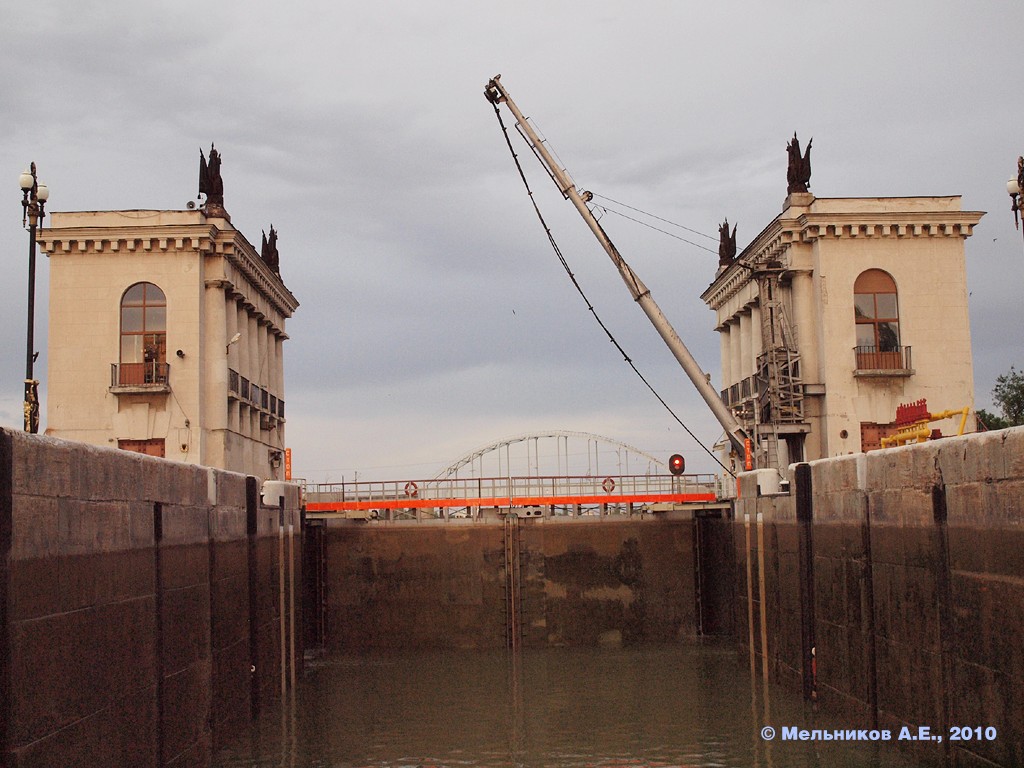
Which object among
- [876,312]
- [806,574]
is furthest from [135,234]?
[806,574]

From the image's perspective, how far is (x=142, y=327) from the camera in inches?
1790

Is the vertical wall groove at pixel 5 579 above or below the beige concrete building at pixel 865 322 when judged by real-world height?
below

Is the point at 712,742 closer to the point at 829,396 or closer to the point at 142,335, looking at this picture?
the point at 829,396

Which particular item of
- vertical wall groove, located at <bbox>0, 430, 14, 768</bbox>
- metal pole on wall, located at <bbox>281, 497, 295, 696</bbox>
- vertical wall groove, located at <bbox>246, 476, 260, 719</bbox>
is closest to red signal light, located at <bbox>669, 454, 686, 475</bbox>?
metal pole on wall, located at <bbox>281, 497, 295, 696</bbox>

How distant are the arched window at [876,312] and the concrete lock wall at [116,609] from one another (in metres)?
25.4

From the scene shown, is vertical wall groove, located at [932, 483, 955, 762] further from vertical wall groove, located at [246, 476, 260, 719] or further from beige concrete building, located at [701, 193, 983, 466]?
beige concrete building, located at [701, 193, 983, 466]

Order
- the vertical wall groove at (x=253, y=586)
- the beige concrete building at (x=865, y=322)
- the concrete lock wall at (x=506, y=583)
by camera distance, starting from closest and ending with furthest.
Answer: the vertical wall groove at (x=253, y=586) < the concrete lock wall at (x=506, y=583) < the beige concrete building at (x=865, y=322)


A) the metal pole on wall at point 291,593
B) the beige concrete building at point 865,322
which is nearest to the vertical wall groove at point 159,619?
the metal pole on wall at point 291,593

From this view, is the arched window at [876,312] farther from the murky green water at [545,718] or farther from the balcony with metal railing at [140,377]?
the balcony with metal railing at [140,377]

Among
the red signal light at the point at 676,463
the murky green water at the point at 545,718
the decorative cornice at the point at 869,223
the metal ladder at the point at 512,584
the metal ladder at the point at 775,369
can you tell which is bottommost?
the murky green water at the point at 545,718

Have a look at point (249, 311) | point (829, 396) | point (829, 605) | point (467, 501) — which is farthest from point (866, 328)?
point (249, 311)

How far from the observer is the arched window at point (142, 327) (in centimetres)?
4531

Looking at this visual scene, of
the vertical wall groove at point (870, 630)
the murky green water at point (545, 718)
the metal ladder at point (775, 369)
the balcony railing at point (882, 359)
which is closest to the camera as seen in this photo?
the vertical wall groove at point (870, 630)

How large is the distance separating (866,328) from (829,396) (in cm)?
301
